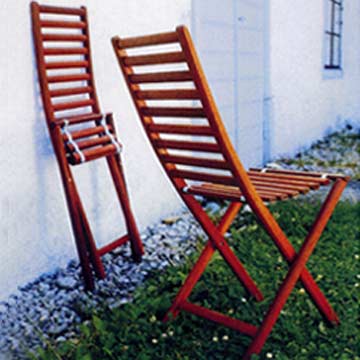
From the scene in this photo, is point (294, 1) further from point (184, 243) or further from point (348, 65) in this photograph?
point (184, 243)

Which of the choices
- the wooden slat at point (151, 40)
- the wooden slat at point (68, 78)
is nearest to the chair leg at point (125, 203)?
the wooden slat at point (68, 78)

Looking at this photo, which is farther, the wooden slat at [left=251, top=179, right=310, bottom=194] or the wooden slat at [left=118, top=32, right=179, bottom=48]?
the wooden slat at [left=251, top=179, right=310, bottom=194]

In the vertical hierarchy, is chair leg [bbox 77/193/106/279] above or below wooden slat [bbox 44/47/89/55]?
below

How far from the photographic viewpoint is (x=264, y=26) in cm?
594

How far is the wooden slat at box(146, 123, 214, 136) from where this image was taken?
83.7 inches

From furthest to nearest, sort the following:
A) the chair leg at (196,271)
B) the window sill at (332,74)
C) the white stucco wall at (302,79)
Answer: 1. the window sill at (332,74)
2. the white stucco wall at (302,79)
3. the chair leg at (196,271)

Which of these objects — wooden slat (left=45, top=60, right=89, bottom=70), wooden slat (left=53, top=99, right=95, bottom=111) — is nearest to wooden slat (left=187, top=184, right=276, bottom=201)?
wooden slat (left=53, top=99, right=95, bottom=111)

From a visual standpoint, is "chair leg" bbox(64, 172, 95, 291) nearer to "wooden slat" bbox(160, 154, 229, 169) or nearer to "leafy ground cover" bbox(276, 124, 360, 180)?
"wooden slat" bbox(160, 154, 229, 169)

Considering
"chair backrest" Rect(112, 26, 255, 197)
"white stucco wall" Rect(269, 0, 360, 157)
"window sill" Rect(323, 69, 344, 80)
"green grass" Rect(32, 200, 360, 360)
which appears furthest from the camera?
"window sill" Rect(323, 69, 344, 80)

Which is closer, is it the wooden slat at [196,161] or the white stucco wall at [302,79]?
the wooden slat at [196,161]

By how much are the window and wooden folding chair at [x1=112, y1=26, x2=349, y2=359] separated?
21.2ft

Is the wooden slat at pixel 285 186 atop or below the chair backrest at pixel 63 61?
below

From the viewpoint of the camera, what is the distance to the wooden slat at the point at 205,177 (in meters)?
2.18

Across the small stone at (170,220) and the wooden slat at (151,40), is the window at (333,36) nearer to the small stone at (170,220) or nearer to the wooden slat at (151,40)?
the small stone at (170,220)
